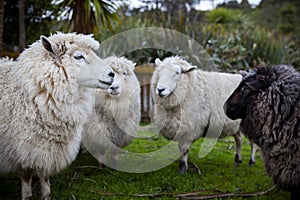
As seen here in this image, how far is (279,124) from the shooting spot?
11.8ft

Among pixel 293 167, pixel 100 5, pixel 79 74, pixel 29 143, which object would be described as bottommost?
pixel 293 167

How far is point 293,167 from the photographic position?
137 inches

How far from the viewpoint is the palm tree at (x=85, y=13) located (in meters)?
5.85

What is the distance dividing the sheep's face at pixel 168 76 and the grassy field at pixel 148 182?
4.17 ft

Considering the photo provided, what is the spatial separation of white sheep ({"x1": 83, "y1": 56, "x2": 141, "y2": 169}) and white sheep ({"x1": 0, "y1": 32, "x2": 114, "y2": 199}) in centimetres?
140

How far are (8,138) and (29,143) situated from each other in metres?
0.22

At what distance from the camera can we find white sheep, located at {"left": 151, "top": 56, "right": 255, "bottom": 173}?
4.95m

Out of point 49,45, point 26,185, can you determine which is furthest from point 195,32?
point 26,185

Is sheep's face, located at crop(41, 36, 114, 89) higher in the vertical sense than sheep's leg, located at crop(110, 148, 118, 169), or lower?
higher

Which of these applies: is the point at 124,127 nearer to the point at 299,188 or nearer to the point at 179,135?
the point at 179,135

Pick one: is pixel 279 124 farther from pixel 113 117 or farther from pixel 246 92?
pixel 113 117

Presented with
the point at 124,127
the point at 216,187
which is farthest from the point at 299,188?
the point at 124,127

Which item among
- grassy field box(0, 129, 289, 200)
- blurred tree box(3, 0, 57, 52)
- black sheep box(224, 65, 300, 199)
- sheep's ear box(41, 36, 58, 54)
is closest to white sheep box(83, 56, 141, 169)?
grassy field box(0, 129, 289, 200)

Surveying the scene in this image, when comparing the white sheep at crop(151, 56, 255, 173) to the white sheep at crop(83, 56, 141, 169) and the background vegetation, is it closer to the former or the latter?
the white sheep at crop(83, 56, 141, 169)
